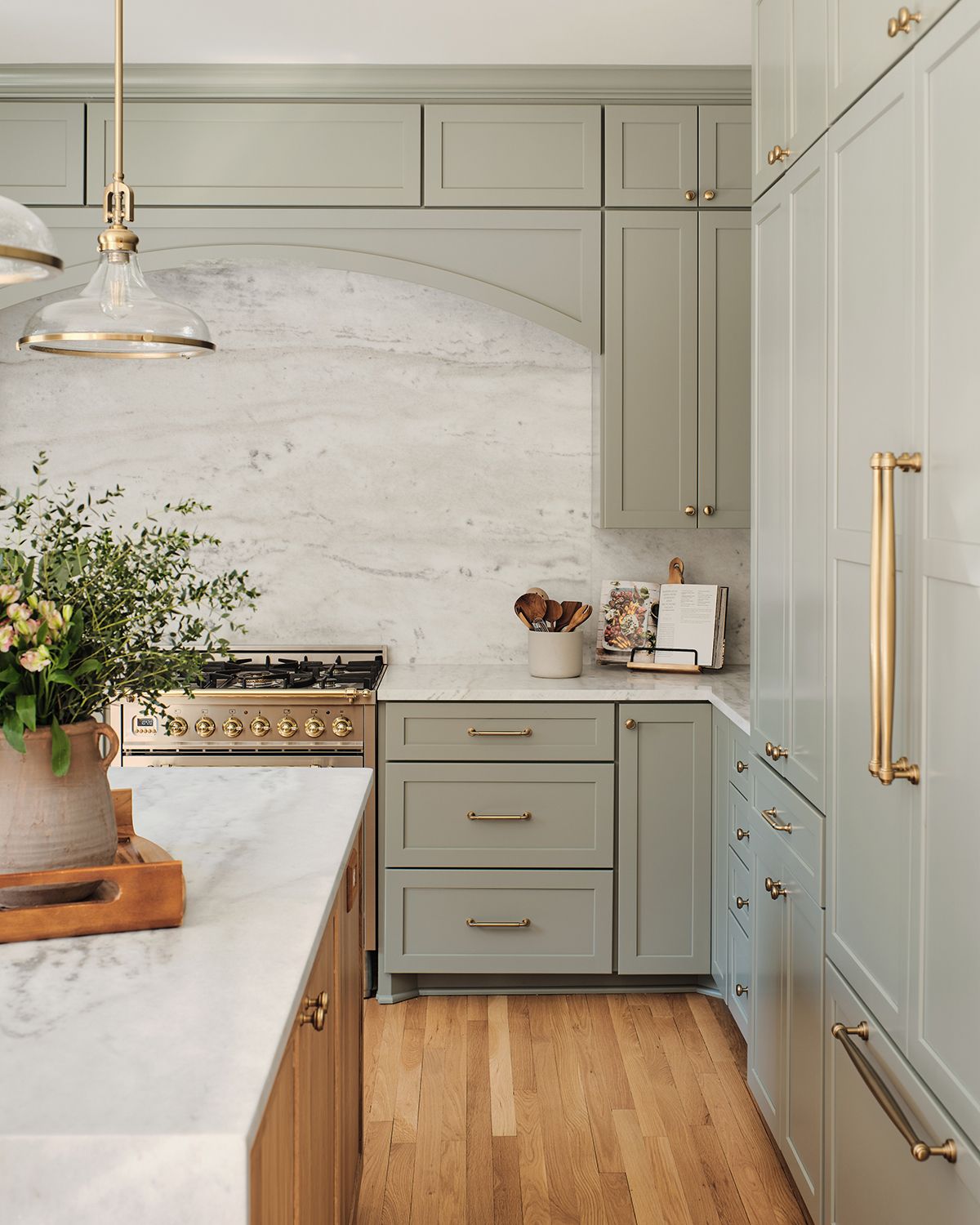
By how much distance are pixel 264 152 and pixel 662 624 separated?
1.92 meters

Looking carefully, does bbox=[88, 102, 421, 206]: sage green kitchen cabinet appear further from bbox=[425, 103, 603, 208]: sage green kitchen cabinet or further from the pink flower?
the pink flower

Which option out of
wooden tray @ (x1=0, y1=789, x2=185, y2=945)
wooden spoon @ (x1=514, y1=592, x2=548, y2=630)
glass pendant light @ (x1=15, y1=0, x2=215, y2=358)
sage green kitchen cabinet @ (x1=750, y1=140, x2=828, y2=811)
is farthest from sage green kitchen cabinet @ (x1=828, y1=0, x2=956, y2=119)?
Answer: wooden spoon @ (x1=514, y1=592, x2=548, y2=630)

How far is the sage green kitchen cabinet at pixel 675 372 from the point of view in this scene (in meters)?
3.44

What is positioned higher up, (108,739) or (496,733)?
(108,739)

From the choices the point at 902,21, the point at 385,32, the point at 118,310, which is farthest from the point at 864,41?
the point at 385,32

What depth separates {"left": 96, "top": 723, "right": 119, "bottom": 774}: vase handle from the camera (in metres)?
1.43

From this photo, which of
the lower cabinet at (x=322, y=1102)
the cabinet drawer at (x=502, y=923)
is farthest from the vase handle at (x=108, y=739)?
the cabinet drawer at (x=502, y=923)

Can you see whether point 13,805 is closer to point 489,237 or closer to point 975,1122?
point 975,1122

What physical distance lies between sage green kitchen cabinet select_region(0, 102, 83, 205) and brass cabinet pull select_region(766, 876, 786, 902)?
2.78 metres

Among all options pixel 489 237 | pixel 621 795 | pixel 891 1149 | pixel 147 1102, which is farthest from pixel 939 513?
pixel 489 237

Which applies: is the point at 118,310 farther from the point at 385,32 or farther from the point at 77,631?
the point at 385,32

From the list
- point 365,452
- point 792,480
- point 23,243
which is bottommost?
point 792,480

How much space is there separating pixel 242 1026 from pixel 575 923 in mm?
2357

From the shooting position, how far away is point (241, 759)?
11.0 feet
